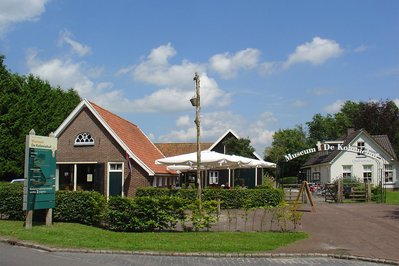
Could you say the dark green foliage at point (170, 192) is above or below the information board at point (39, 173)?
below

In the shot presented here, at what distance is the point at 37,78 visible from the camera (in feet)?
152

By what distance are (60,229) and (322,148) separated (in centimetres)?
2695

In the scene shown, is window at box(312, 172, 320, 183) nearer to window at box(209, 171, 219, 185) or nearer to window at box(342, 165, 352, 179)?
window at box(342, 165, 352, 179)

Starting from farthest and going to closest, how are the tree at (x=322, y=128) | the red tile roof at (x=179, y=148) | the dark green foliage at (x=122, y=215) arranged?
the tree at (x=322, y=128)
the red tile roof at (x=179, y=148)
the dark green foliage at (x=122, y=215)

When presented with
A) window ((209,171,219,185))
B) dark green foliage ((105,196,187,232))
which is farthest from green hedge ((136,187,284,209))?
window ((209,171,219,185))

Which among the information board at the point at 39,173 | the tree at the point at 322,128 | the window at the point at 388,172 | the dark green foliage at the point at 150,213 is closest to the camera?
the dark green foliage at the point at 150,213

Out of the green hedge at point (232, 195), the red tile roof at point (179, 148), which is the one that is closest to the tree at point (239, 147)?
the red tile roof at point (179, 148)

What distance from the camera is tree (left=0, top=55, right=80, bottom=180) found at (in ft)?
134

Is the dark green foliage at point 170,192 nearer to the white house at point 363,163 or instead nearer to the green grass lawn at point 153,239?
the green grass lawn at point 153,239

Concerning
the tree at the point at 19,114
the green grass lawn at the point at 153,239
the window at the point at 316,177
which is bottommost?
the green grass lawn at the point at 153,239

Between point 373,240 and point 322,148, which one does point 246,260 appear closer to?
point 373,240

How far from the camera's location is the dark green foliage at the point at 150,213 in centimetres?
1532

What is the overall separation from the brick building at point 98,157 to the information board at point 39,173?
12.6 meters

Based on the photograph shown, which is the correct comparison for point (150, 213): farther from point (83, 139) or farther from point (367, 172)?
point (367, 172)
